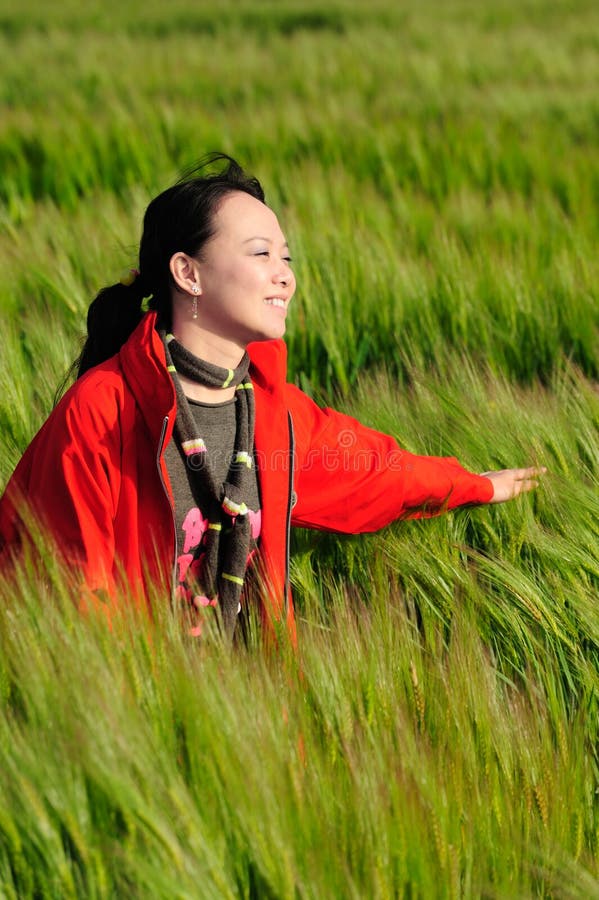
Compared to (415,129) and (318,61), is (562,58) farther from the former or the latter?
(415,129)

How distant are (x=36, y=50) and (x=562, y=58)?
140 inches

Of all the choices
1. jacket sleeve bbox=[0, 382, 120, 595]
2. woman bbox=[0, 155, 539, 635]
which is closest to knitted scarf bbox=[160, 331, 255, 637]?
woman bbox=[0, 155, 539, 635]

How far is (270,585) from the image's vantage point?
133cm

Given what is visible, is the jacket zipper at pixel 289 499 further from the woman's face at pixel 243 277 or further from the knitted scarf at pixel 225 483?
the woman's face at pixel 243 277

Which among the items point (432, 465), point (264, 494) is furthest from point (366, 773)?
point (432, 465)

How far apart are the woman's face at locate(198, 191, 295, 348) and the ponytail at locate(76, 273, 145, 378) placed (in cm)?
15

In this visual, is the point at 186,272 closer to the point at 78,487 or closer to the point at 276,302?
the point at 276,302

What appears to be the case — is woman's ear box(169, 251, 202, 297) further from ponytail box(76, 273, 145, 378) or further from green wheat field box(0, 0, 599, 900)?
green wheat field box(0, 0, 599, 900)

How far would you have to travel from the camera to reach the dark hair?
1385 mm

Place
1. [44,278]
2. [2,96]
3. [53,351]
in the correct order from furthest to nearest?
1. [2,96]
2. [44,278]
3. [53,351]

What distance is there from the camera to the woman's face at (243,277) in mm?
1360

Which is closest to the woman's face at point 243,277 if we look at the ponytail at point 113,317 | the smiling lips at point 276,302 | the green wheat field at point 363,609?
the smiling lips at point 276,302

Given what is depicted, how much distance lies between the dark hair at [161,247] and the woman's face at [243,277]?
24 millimetres

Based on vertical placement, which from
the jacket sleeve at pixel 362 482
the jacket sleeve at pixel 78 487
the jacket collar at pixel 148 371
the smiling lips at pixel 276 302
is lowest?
the jacket sleeve at pixel 362 482
